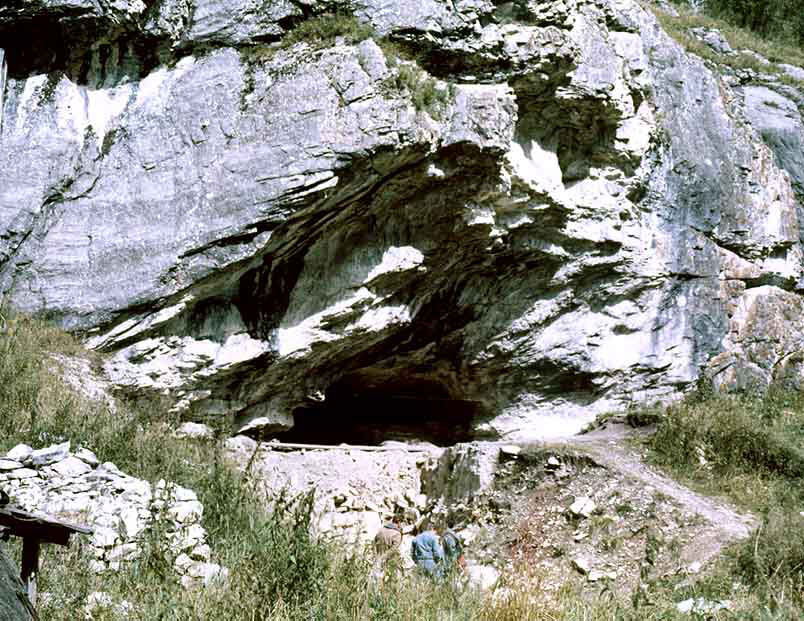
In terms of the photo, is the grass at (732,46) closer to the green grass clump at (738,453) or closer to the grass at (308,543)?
the grass at (308,543)

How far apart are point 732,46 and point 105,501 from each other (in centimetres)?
1852

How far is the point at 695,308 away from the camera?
14.3 meters

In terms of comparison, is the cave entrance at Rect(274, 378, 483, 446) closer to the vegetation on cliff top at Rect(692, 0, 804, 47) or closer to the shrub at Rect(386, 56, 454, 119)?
the shrub at Rect(386, 56, 454, 119)

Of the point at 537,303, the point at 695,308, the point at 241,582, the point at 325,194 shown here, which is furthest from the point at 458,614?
the point at 695,308

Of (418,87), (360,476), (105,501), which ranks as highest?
(418,87)

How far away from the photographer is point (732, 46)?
66.3ft

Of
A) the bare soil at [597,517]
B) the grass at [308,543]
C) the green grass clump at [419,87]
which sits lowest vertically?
the bare soil at [597,517]

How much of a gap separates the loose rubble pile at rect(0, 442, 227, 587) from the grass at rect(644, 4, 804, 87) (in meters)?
14.1

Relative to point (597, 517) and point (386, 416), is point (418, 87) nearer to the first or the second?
point (597, 517)

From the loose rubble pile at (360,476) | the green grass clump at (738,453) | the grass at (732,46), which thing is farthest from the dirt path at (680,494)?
the grass at (732,46)

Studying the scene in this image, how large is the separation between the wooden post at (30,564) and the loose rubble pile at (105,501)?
3.72ft

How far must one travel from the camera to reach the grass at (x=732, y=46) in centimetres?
1775

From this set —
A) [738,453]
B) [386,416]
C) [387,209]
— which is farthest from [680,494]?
[386,416]

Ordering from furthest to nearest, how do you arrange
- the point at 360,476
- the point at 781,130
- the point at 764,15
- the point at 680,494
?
the point at 764,15, the point at 781,130, the point at 360,476, the point at 680,494
